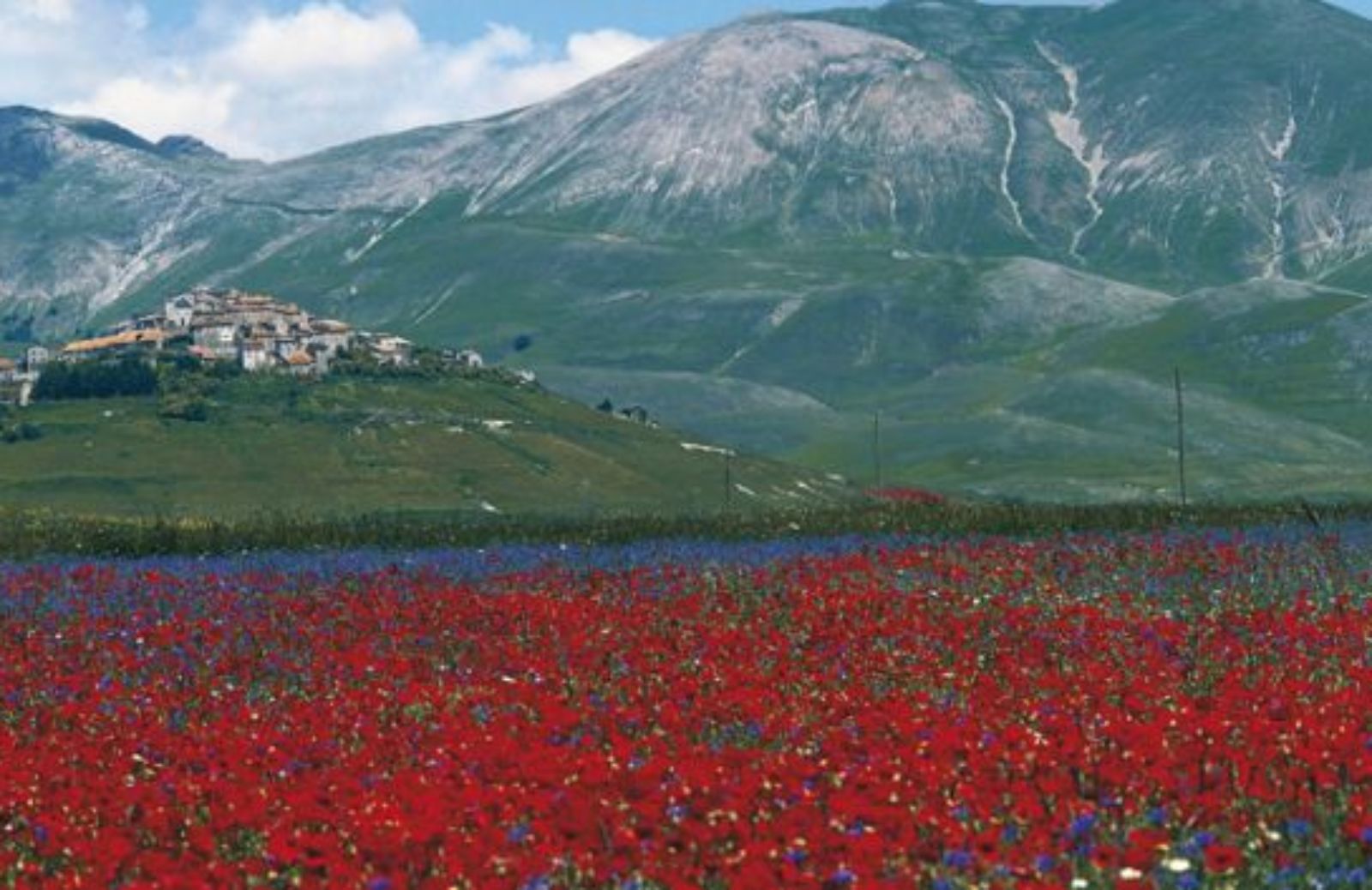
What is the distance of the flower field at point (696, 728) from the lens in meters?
13.9

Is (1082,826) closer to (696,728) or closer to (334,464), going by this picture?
(696,728)

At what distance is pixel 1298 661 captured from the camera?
75.8 ft

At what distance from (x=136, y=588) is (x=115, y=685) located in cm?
1074

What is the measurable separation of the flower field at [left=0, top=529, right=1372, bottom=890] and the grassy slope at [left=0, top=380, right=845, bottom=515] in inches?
4326

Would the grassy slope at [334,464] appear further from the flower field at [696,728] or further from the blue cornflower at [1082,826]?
the blue cornflower at [1082,826]

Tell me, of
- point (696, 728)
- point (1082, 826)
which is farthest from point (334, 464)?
point (1082, 826)

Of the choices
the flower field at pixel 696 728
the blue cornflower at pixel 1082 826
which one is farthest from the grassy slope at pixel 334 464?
the blue cornflower at pixel 1082 826

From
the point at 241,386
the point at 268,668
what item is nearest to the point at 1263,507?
the point at 268,668

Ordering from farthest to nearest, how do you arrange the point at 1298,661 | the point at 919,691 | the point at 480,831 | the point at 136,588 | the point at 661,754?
the point at 136,588
the point at 1298,661
the point at 919,691
the point at 661,754
the point at 480,831

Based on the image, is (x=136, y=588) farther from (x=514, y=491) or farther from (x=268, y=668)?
(x=514, y=491)

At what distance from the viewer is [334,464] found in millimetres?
164375

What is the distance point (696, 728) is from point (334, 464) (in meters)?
147

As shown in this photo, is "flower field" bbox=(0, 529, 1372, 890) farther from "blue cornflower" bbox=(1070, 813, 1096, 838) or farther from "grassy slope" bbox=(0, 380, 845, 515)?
"grassy slope" bbox=(0, 380, 845, 515)

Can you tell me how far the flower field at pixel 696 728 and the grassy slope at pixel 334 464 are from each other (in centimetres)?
10989
